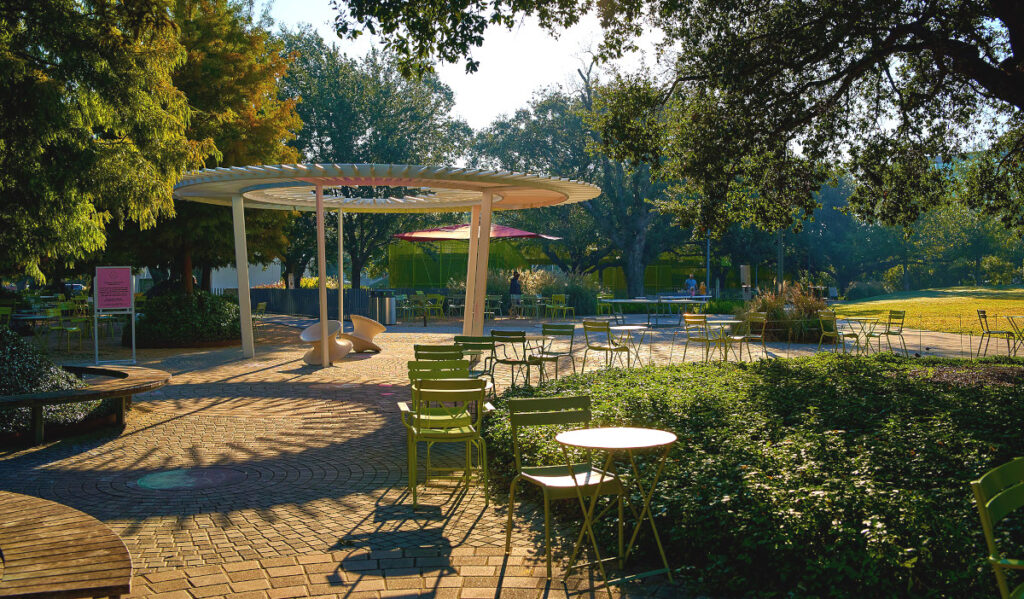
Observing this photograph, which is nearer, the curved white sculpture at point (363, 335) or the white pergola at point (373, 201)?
the white pergola at point (373, 201)

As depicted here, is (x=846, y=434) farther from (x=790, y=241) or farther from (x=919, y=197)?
(x=790, y=241)

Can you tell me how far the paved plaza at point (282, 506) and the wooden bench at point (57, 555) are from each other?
0.53 meters

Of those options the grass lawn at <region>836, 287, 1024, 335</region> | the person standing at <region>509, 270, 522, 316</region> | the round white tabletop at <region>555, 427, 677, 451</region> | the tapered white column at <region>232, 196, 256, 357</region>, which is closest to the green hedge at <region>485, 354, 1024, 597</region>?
the round white tabletop at <region>555, 427, 677, 451</region>

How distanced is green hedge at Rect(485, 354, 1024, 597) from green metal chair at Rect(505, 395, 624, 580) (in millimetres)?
415

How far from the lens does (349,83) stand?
1104 inches

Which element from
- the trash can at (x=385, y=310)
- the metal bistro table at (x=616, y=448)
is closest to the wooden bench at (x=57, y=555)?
the metal bistro table at (x=616, y=448)

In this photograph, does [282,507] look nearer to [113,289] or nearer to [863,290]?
[113,289]

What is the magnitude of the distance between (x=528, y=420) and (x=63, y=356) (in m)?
13.9

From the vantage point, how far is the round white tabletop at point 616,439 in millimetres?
3758

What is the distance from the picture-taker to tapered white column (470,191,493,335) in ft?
42.0

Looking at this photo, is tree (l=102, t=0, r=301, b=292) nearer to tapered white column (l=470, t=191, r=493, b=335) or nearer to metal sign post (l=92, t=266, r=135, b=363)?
metal sign post (l=92, t=266, r=135, b=363)

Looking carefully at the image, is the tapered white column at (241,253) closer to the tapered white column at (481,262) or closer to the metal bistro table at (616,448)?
the tapered white column at (481,262)

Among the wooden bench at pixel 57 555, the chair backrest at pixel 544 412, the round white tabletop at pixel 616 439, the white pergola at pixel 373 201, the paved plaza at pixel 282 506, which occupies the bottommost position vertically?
the paved plaza at pixel 282 506

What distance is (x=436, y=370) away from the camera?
21.1 ft
